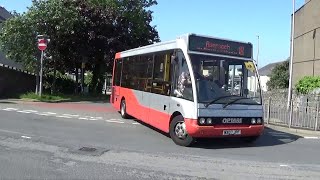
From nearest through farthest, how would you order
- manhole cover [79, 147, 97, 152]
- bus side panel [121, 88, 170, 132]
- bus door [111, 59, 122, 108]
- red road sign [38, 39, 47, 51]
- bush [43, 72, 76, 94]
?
1. manhole cover [79, 147, 97, 152]
2. bus side panel [121, 88, 170, 132]
3. bus door [111, 59, 122, 108]
4. red road sign [38, 39, 47, 51]
5. bush [43, 72, 76, 94]

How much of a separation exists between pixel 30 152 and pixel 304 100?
1084 centimetres

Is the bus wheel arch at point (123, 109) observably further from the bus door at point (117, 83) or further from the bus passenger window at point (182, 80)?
the bus passenger window at point (182, 80)

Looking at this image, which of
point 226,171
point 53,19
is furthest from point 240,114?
point 53,19

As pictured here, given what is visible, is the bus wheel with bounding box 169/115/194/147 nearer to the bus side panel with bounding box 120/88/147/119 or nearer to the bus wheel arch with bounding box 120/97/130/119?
the bus side panel with bounding box 120/88/147/119

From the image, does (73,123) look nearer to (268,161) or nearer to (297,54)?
(268,161)

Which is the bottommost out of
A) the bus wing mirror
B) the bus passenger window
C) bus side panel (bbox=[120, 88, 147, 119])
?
bus side panel (bbox=[120, 88, 147, 119])

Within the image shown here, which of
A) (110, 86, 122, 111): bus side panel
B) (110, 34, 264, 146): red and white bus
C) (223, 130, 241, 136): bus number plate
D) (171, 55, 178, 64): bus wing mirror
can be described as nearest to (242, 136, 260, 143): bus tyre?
(110, 34, 264, 146): red and white bus

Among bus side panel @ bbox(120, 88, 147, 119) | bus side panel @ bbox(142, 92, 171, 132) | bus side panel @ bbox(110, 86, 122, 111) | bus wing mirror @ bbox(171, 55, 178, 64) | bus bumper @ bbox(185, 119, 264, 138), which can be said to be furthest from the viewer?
bus side panel @ bbox(110, 86, 122, 111)

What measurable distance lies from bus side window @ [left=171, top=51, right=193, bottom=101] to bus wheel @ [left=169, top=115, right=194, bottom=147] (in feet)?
2.01

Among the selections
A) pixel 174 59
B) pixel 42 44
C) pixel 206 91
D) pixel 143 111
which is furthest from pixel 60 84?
pixel 206 91

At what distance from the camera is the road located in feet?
26.1

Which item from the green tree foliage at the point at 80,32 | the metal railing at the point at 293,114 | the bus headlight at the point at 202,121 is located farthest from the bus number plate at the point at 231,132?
the green tree foliage at the point at 80,32

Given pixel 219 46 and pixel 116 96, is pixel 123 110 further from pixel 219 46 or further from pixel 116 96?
pixel 219 46

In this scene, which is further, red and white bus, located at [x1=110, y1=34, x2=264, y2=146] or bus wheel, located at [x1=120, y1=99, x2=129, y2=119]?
bus wheel, located at [x1=120, y1=99, x2=129, y2=119]
